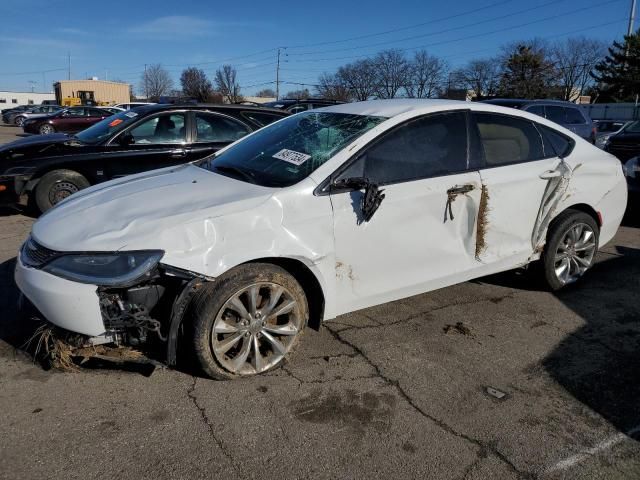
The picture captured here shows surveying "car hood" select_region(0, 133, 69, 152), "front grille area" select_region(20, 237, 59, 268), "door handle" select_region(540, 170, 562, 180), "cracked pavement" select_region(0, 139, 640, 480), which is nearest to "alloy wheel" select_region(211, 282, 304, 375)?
"cracked pavement" select_region(0, 139, 640, 480)

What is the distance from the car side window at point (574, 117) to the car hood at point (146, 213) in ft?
34.4

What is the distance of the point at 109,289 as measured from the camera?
274 centimetres

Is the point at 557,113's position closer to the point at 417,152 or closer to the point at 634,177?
the point at 634,177

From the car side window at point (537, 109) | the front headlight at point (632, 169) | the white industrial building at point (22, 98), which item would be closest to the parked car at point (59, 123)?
the car side window at point (537, 109)

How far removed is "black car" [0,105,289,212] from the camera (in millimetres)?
6695

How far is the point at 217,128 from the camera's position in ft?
23.2

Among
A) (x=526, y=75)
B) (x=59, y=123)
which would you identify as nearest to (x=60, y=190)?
(x=59, y=123)

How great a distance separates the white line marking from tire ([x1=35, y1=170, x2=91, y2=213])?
6.43 m

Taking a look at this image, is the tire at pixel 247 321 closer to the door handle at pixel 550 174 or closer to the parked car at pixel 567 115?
the door handle at pixel 550 174

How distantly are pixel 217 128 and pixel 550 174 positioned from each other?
4515 mm

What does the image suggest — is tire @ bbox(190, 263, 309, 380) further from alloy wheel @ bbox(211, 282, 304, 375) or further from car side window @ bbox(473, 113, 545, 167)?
car side window @ bbox(473, 113, 545, 167)

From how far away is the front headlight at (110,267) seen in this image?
2.71m

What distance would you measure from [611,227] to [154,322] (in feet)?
13.9

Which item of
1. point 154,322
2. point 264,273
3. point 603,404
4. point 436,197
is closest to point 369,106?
point 436,197
